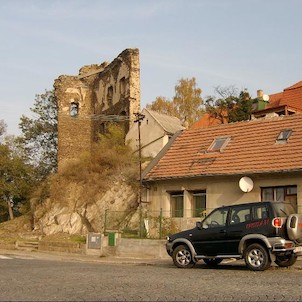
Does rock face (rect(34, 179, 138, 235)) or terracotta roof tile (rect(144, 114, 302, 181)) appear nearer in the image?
terracotta roof tile (rect(144, 114, 302, 181))

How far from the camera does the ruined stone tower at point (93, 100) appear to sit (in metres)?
40.2

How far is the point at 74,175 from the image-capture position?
114 ft

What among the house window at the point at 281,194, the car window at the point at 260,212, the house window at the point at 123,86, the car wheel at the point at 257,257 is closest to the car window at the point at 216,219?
the car window at the point at 260,212

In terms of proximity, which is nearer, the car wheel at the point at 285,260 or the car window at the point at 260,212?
the car window at the point at 260,212

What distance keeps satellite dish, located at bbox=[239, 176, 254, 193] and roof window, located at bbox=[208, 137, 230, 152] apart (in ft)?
11.1

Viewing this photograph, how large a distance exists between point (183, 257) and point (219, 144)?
11.0 metres

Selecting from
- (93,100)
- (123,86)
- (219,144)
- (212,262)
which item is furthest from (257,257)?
(93,100)

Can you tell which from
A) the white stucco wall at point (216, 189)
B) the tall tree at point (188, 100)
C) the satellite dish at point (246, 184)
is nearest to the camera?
the white stucco wall at point (216, 189)

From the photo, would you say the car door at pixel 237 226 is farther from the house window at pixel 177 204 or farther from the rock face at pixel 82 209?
the rock face at pixel 82 209

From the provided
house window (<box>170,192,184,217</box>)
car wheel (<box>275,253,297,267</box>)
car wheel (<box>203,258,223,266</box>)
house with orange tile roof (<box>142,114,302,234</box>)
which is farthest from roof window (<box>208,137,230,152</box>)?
car wheel (<box>275,253,297,267</box>)

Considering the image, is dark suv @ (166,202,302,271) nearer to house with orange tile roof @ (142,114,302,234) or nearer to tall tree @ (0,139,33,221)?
house with orange tile roof @ (142,114,302,234)

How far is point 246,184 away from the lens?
2295cm

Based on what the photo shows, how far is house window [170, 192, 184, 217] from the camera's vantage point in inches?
1004

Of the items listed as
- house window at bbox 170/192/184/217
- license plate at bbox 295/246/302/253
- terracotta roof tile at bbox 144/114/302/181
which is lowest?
license plate at bbox 295/246/302/253
